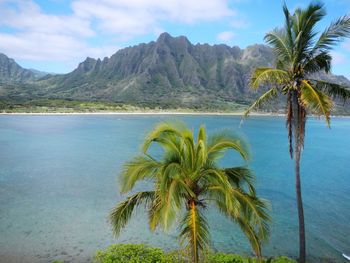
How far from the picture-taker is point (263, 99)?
13117 millimetres

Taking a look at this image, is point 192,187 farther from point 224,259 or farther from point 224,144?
point 224,259

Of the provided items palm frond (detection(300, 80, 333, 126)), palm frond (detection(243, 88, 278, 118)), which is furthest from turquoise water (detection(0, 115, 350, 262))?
palm frond (detection(300, 80, 333, 126))

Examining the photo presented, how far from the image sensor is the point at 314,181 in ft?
136

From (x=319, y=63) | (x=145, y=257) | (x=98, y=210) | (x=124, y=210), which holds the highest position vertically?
(x=319, y=63)

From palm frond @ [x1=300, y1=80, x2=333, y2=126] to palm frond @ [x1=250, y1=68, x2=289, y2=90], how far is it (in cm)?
87

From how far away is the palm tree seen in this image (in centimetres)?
769

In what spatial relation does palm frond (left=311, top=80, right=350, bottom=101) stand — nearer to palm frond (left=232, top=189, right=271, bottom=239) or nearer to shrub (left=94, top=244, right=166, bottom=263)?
palm frond (left=232, top=189, right=271, bottom=239)

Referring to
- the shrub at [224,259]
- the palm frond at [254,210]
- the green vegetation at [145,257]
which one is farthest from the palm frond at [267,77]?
the shrub at [224,259]

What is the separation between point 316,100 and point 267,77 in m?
1.99

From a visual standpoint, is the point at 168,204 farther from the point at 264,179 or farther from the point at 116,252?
the point at 264,179

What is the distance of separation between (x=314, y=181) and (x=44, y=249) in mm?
34874

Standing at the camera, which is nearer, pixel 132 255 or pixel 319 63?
pixel 319 63

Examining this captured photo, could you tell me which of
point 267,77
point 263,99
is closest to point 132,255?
point 263,99

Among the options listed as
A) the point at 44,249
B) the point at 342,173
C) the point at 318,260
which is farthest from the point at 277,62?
the point at 342,173
